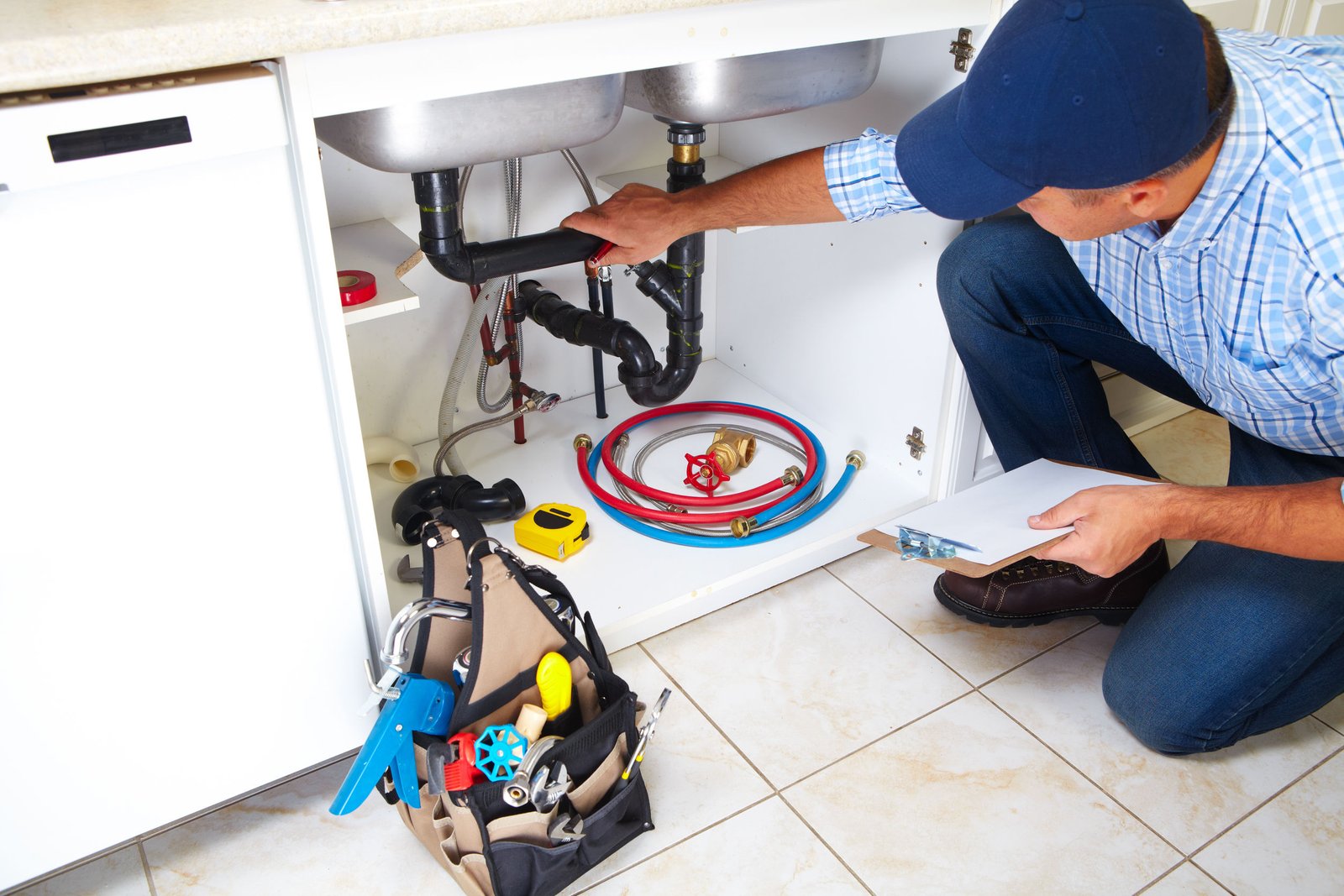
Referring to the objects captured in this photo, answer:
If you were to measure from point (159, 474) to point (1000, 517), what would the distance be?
92 centimetres

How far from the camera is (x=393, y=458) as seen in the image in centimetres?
178

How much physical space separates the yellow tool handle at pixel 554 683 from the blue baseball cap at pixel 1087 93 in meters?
0.67

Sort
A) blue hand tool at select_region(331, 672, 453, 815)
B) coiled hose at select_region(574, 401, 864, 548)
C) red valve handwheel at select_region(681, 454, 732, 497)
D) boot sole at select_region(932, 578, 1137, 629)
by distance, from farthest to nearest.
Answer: red valve handwheel at select_region(681, 454, 732, 497) → coiled hose at select_region(574, 401, 864, 548) → boot sole at select_region(932, 578, 1137, 629) → blue hand tool at select_region(331, 672, 453, 815)

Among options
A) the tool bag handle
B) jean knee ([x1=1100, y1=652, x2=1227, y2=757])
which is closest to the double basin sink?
the tool bag handle

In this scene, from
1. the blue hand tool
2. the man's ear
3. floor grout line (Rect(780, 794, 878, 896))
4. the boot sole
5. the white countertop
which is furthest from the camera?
the boot sole

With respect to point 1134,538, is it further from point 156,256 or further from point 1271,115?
point 156,256

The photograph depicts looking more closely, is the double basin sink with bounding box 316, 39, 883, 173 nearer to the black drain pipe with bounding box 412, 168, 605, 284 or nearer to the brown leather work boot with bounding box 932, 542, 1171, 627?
the black drain pipe with bounding box 412, 168, 605, 284

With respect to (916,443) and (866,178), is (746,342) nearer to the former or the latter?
(916,443)

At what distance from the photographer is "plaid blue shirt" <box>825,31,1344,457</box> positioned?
3.34 feet

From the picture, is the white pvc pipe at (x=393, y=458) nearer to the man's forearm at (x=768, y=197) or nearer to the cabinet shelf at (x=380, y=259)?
the cabinet shelf at (x=380, y=259)

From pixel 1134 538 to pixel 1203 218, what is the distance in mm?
333

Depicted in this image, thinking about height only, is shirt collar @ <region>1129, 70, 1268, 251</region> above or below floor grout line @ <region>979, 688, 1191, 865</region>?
above

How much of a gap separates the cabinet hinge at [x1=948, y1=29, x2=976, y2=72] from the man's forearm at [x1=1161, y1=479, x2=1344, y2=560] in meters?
0.61

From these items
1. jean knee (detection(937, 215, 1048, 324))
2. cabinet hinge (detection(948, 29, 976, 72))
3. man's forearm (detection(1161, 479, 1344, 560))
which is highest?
cabinet hinge (detection(948, 29, 976, 72))
